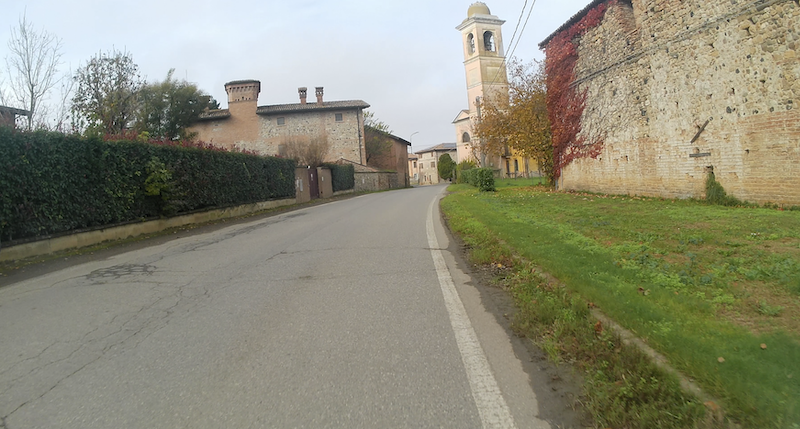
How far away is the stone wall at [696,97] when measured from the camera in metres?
10.3

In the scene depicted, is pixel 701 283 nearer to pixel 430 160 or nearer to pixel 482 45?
pixel 482 45

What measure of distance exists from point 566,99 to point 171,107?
3368 centimetres

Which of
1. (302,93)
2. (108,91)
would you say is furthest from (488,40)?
(108,91)

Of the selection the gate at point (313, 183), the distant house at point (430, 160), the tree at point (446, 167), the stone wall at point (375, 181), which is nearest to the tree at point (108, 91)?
the gate at point (313, 183)

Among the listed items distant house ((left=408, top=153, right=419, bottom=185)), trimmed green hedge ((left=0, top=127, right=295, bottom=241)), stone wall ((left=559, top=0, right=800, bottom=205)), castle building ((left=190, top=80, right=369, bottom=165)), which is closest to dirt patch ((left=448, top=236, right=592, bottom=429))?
stone wall ((left=559, top=0, right=800, bottom=205))

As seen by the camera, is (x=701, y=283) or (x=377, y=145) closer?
(x=701, y=283)

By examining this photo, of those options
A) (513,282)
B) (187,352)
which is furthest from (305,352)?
(513,282)

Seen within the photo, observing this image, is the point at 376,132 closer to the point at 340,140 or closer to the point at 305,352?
the point at 340,140

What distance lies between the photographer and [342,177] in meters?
38.7

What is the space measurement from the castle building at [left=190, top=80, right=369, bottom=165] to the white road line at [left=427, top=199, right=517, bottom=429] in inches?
1768

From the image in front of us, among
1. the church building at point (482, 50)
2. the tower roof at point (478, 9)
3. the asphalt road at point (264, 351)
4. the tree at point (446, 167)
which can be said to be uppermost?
the tower roof at point (478, 9)

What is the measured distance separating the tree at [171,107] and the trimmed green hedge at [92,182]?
2441cm

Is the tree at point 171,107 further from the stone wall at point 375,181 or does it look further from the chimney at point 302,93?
the stone wall at point 375,181

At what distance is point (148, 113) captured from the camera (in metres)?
38.8
